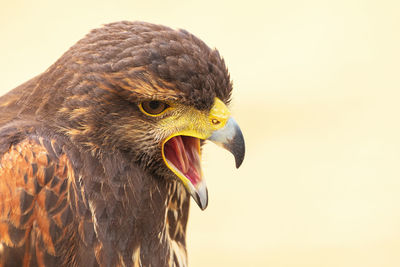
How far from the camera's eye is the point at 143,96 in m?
3.56

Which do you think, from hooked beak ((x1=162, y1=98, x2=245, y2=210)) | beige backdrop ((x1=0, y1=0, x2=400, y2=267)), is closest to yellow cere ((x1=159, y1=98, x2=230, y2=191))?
hooked beak ((x1=162, y1=98, x2=245, y2=210))

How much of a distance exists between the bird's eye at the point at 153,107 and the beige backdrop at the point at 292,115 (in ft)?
13.9

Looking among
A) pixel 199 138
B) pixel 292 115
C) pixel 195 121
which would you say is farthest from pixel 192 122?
pixel 292 115

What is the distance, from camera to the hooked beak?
12.1 ft

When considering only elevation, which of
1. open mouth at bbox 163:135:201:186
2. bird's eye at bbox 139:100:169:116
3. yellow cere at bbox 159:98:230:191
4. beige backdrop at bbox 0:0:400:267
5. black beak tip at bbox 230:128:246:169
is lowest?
beige backdrop at bbox 0:0:400:267

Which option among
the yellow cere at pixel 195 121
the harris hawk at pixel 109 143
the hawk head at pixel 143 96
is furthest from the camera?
the yellow cere at pixel 195 121

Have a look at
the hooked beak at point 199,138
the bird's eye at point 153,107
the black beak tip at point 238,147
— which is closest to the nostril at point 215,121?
the hooked beak at point 199,138


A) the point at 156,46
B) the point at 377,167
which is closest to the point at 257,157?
the point at 377,167

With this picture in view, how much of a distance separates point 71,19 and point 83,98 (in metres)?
8.49

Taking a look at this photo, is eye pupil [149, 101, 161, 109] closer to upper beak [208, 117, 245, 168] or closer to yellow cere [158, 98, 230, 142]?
yellow cere [158, 98, 230, 142]

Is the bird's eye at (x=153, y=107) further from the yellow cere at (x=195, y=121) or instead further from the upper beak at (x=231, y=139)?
the upper beak at (x=231, y=139)

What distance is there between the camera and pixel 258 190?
341 inches

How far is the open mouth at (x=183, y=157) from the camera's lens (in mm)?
3768

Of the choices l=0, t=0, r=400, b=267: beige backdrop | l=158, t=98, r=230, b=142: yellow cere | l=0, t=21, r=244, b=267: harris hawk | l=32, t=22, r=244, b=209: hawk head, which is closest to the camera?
→ l=0, t=21, r=244, b=267: harris hawk
